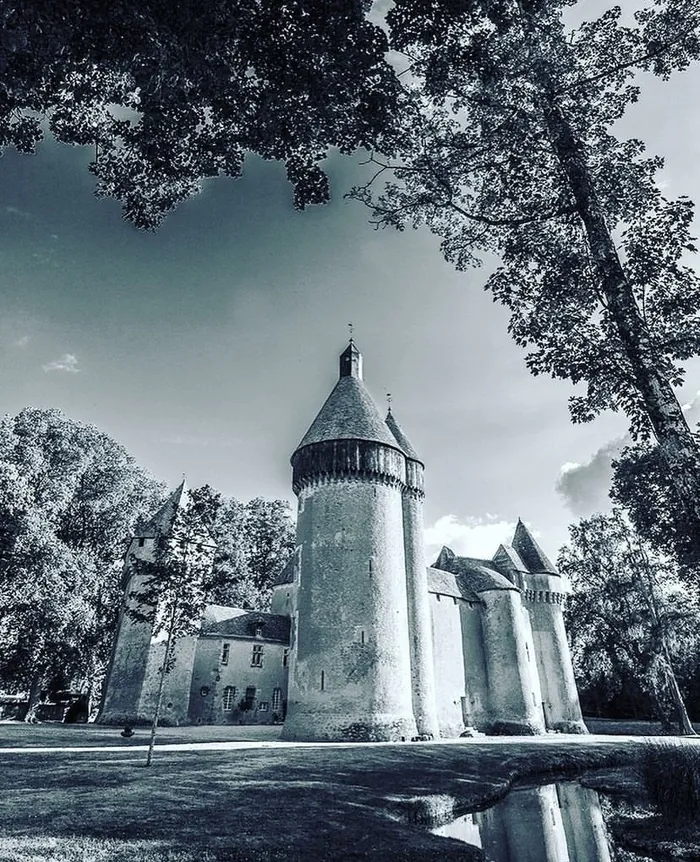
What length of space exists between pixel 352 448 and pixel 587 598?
2598 centimetres

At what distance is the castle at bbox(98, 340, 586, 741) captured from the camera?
25422 millimetres

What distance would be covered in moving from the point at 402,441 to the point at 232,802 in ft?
86.0

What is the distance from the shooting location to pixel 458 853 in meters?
8.95

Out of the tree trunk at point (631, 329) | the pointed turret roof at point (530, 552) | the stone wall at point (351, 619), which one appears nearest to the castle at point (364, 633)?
the stone wall at point (351, 619)

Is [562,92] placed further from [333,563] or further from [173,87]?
[333,563]

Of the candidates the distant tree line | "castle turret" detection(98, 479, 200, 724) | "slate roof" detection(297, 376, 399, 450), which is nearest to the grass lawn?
the distant tree line

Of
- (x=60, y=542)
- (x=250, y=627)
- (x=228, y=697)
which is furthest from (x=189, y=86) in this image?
(x=228, y=697)

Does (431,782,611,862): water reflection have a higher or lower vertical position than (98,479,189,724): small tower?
lower

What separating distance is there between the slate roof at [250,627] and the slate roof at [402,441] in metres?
14.2

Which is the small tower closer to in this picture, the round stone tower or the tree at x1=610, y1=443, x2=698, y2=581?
the round stone tower

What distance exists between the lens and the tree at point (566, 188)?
395 inches

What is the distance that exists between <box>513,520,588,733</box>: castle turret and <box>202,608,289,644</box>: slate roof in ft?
57.5

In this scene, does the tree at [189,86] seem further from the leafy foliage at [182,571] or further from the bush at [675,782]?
the bush at [675,782]

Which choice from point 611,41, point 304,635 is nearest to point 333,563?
point 304,635
